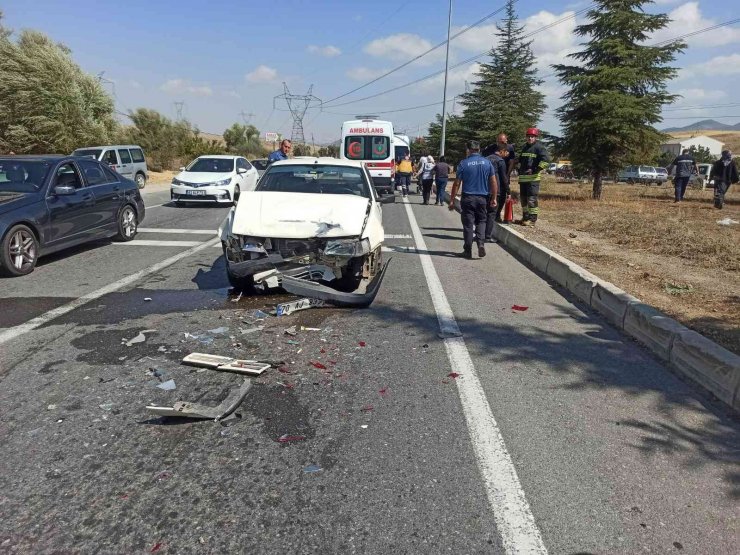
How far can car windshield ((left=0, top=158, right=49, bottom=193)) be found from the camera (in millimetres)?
7889

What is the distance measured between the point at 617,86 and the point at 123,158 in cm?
1964

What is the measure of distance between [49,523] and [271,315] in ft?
11.0

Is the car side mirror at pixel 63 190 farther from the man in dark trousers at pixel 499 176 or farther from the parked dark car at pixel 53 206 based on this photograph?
the man in dark trousers at pixel 499 176

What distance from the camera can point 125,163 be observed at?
76.1 ft

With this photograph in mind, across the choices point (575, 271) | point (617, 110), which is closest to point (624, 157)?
point (617, 110)

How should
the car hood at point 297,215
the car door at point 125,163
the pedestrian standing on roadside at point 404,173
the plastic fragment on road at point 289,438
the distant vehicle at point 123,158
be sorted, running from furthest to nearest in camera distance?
the car door at point 125,163
the pedestrian standing on roadside at point 404,173
the distant vehicle at point 123,158
the car hood at point 297,215
the plastic fragment on road at point 289,438

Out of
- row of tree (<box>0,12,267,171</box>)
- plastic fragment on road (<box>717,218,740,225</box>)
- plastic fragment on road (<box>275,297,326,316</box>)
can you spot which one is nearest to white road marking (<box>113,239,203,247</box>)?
plastic fragment on road (<box>275,297,326,316</box>)

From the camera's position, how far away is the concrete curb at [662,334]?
410 centimetres

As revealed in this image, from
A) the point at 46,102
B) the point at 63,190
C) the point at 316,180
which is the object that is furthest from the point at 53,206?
the point at 46,102

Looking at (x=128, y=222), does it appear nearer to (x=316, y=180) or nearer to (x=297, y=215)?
(x=316, y=180)

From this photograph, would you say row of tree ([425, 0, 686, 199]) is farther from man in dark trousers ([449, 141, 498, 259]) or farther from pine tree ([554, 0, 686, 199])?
man in dark trousers ([449, 141, 498, 259])

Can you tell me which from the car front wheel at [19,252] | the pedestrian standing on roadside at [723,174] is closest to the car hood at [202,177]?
the car front wheel at [19,252]

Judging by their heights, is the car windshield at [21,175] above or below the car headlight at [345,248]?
above

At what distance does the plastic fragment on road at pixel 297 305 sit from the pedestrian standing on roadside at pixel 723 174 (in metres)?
15.8
